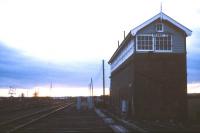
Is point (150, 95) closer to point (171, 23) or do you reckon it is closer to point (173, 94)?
point (173, 94)

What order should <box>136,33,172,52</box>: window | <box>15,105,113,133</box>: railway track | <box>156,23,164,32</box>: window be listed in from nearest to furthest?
<box>15,105,113,133</box>: railway track
<box>136,33,172,52</box>: window
<box>156,23,164,32</box>: window

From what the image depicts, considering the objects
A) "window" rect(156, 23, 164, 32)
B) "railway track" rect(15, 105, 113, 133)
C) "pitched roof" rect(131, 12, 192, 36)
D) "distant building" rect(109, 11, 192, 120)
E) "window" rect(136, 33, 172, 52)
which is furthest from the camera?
→ "window" rect(156, 23, 164, 32)

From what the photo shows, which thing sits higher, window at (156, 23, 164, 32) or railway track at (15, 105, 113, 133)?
window at (156, 23, 164, 32)

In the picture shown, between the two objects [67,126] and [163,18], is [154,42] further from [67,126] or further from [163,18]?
[67,126]

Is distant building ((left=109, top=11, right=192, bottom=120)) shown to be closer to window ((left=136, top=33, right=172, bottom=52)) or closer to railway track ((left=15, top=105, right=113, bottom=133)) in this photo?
window ((left=136, top=33, right=172, bottom=52))

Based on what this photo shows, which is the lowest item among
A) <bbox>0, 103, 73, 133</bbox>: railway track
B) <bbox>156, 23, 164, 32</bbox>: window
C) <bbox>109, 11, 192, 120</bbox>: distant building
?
<bbox>0, 103, 73, 133</bbox>: railway track

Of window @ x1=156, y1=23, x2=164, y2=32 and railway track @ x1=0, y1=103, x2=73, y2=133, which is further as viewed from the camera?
window @ x1=156, y1=23, x2=164, y2=32

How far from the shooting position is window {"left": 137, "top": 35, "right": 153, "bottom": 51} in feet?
112

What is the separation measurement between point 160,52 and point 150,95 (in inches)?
147

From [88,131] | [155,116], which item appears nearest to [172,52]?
[155,116]

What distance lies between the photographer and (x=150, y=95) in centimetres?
3359

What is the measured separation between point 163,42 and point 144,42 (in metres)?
1.67

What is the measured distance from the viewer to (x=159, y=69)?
34.0m

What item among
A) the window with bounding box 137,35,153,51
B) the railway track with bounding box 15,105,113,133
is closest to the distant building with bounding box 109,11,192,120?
the window with bounding box 137,35,153,51
